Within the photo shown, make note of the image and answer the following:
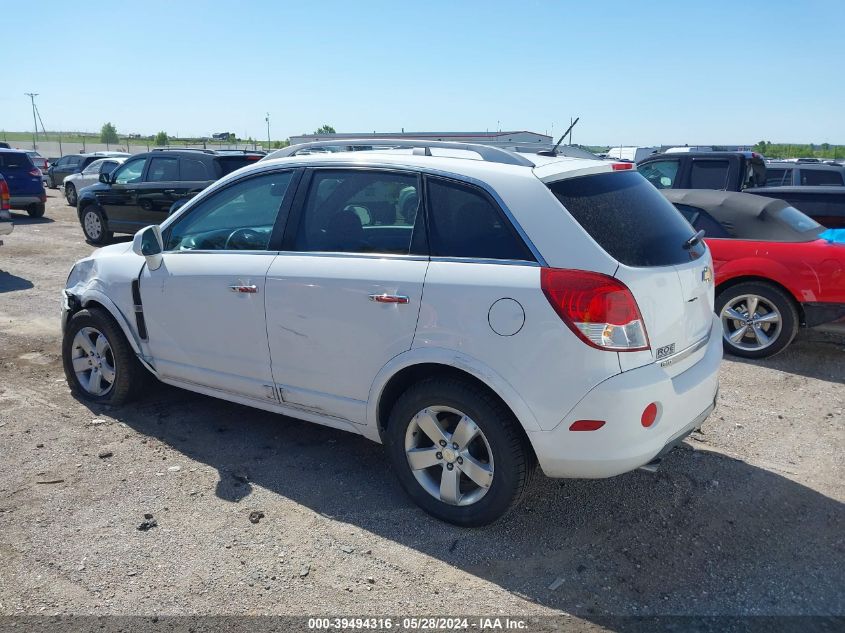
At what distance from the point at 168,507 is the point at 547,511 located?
2.04m

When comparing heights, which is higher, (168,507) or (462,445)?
(462,445)

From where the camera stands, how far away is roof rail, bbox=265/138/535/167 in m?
3.65

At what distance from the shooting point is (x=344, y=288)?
371cm

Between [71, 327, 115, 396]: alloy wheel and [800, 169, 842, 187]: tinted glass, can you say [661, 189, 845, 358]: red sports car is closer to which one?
[71, 327, 115, 396]: alloy wheel

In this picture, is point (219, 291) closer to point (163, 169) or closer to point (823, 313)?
point (823, 313)

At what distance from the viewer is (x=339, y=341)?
3.78 meters

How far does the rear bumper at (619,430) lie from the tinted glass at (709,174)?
6620 mm

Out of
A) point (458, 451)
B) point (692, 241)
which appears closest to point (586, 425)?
point (458, 451)

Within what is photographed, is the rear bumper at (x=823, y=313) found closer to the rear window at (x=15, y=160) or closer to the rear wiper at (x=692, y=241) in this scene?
the rear wiper at (x=692, y=241)

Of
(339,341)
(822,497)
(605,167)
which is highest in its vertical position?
(605,167)

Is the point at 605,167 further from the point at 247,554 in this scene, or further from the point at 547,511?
the point at 247,554

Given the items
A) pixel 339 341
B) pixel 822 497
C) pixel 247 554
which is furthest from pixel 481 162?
pixel 822 497

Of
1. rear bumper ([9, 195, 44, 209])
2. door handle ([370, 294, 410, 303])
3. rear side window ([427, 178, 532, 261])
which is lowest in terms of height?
rear bumper ([9, 195, 44, 209])

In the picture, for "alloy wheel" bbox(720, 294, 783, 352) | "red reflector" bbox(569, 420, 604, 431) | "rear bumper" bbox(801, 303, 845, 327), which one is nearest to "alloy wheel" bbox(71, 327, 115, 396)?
"red reflector" bbox(569, 420, 604, 431)
